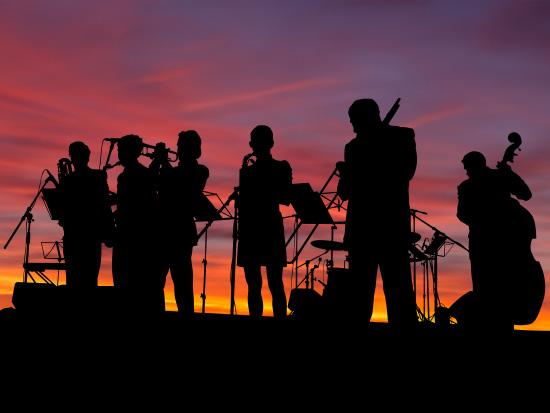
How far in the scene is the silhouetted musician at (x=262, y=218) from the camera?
7789mm

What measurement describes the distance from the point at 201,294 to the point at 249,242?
5.95 metres

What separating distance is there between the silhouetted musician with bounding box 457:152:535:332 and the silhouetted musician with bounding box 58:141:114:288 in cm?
401

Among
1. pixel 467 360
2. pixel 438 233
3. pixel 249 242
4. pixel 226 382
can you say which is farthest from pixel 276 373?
pixel 438 233

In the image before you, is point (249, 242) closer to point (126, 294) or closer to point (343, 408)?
point (126, 294)

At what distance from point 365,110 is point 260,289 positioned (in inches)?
103

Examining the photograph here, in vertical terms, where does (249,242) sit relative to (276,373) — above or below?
above

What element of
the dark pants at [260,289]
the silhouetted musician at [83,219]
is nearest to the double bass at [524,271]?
the dark pants at [260,289]

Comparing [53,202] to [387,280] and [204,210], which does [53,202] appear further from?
[387,280]

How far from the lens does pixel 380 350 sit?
17.7 ft

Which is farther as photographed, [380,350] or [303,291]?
[303,291]

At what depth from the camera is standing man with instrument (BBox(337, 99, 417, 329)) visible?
6.04m

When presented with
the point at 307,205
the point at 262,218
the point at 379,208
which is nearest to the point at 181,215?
the point at 262,218

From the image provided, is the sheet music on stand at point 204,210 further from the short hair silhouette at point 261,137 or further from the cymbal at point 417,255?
the cymbal at point 417,255

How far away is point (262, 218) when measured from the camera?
785 cm
